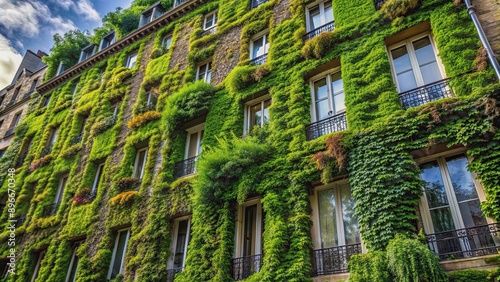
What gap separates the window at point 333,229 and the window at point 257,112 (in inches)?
150

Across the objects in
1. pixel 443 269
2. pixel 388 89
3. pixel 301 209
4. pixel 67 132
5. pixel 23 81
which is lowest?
pixel 443 269

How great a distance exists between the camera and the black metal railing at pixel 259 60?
541 inches

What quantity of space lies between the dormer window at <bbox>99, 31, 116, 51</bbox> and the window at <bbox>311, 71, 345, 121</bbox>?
714 inches

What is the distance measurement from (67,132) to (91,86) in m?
3.33

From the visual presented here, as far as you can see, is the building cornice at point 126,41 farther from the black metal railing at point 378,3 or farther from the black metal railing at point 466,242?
the black metal railing at point 466,242

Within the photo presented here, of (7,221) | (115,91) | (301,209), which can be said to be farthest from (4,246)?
(301,209)

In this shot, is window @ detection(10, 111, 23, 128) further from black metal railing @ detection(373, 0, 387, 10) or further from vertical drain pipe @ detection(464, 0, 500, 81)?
vertical drain pipe @ detection(464, 0, 500, 81)

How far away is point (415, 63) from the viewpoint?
10.0 metres

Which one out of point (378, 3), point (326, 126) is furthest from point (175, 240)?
point (378, 3)

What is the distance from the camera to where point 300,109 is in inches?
432

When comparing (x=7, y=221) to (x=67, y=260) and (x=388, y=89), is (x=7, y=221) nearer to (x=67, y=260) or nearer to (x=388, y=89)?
(x=67, y=260)

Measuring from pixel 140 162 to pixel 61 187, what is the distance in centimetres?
579

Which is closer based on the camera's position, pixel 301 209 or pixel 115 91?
pixel 301 209

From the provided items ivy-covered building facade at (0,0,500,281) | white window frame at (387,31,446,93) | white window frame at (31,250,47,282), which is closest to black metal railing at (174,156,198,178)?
ivy-covered building facade at (0,0,500,281)
